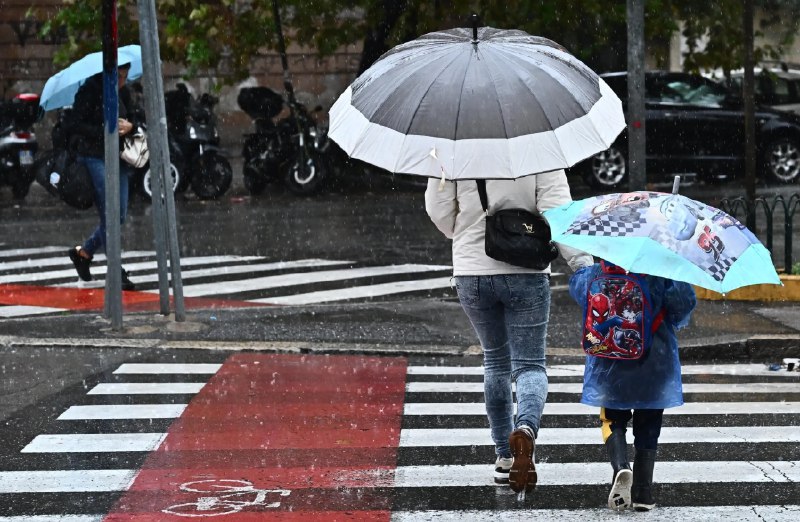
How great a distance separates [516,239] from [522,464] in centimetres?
90

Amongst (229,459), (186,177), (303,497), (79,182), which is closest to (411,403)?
(229,459)

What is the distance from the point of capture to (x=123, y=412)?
26.7 feet

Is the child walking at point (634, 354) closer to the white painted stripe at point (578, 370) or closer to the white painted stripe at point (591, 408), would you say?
the white painted stripe at point (591, 408)

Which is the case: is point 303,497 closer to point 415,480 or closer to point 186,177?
point 415,480

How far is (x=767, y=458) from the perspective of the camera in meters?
7.07

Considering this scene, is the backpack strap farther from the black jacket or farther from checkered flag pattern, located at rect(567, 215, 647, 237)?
the black jacket

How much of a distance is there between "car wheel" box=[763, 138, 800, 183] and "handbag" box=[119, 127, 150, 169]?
1272cm

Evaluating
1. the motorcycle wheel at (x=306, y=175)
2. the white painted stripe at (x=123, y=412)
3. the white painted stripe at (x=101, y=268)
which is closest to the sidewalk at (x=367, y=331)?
the white painted stripe at (x=123, y=412)

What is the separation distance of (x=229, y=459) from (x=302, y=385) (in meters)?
1.87

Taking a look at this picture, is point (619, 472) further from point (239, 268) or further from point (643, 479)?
point (239, 268)

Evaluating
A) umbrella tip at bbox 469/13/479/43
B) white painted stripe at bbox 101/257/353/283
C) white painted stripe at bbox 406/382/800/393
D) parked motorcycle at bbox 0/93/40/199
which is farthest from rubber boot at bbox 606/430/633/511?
parked motorcycle at bbox 0/93/40/199

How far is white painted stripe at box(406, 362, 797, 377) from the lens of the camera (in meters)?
9.45

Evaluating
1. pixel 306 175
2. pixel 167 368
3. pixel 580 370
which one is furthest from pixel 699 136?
pixel 167 368

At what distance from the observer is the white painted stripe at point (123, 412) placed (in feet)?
26.3
